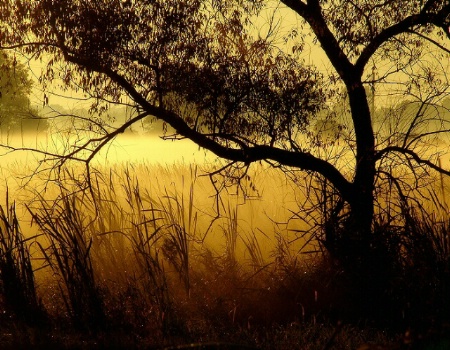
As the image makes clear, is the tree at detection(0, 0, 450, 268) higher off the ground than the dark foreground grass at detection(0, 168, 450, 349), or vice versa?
the tree at detection(0, 0, 450, 268)

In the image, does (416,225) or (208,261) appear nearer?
(416,225)

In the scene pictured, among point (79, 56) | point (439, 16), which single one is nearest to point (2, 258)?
point (79, 56)

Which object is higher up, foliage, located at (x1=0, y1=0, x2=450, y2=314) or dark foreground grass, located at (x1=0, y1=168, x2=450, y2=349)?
foliage, located at (x1=0, y1=0, x2=450, y2=314)

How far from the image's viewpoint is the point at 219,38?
7109 mm

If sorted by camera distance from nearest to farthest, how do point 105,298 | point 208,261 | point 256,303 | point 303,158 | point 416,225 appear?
point 416,225 → point 105,298 → point 256,303 → point 303,158 → point 208,261

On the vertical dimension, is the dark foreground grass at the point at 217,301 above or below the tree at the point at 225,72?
below

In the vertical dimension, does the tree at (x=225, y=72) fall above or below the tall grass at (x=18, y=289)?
above

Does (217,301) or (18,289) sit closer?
(18,289)

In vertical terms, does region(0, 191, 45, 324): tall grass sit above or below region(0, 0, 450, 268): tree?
below

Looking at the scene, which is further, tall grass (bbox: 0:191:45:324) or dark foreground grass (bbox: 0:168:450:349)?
tall grass (bbox: 0:191:45:324)

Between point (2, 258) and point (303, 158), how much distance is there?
3.21m

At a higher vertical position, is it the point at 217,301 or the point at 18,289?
the point at 18,289

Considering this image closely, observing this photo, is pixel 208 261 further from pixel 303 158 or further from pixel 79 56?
pixel 79 56

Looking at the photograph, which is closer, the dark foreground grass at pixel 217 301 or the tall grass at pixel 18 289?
the dark foreground grass at pixel 217 301
